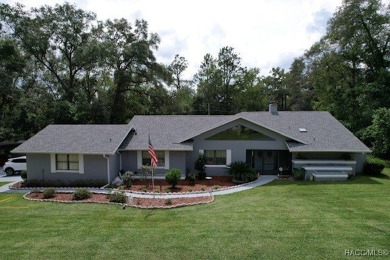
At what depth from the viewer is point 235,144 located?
72.5 feet

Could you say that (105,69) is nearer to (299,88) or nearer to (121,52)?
(121,52)

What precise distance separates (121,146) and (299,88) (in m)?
42.5

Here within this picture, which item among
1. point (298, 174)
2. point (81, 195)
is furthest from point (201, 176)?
point (81, 195)

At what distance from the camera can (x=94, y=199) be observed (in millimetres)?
15914

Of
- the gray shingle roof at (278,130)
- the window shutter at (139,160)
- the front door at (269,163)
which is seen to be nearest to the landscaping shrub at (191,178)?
the gray shingle roof at (278,130)

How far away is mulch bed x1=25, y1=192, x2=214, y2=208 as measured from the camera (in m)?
14.8

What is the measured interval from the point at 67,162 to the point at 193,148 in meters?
9.33

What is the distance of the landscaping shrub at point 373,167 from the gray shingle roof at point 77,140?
62.9 ft

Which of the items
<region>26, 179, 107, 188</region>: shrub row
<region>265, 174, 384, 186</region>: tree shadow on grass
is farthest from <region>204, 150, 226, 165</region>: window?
<region>26, 179, 107, 188</region>: shrub row

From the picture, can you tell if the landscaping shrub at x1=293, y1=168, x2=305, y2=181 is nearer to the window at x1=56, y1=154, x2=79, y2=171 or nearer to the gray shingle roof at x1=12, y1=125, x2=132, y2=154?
the gray shingle roof at x1=12, y1=125, x2=132, y2=154

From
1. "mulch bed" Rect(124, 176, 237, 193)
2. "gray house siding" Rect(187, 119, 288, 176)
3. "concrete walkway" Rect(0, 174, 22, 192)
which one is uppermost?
"gray house siding" Rect(187, 119, 288, 176)

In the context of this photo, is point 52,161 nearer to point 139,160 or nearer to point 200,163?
point 139,160

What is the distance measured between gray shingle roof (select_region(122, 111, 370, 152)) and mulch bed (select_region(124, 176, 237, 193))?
100 inches

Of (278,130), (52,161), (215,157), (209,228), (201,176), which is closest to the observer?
(209,228)
